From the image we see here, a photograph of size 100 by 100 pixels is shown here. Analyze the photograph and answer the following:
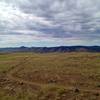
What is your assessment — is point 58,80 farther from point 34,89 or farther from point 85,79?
point 34,89

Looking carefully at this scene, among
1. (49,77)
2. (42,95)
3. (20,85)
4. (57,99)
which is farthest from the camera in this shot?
(49,77)

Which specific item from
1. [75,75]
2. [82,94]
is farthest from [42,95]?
[75,75]

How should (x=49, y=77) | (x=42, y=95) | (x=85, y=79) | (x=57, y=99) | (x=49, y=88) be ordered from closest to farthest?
(x=57, y=99)
(x=42, y=95)
(x=49, y=88)
(x=85, y=79)
(x=49, y=77)

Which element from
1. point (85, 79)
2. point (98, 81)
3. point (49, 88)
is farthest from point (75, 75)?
point (49, 88)

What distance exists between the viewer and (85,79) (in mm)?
34562

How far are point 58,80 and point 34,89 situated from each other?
658 centimetres

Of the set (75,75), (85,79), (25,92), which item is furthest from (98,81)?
(25,92)

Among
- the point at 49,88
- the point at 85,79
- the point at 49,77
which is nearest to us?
the point at 49,88

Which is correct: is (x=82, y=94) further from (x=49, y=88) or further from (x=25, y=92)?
(x=25, y=92)

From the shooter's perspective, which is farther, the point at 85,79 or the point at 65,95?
the point at 85,79

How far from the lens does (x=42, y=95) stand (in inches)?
1056

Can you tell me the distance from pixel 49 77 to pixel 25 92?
9798 mm

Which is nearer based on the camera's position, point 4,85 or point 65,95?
point 65,95

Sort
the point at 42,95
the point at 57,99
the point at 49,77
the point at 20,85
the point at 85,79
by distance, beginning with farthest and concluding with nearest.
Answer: the point at 49,77 < the point at 85,79 < the point at 20,85 < the point at 42,95 < the point at 57,99
